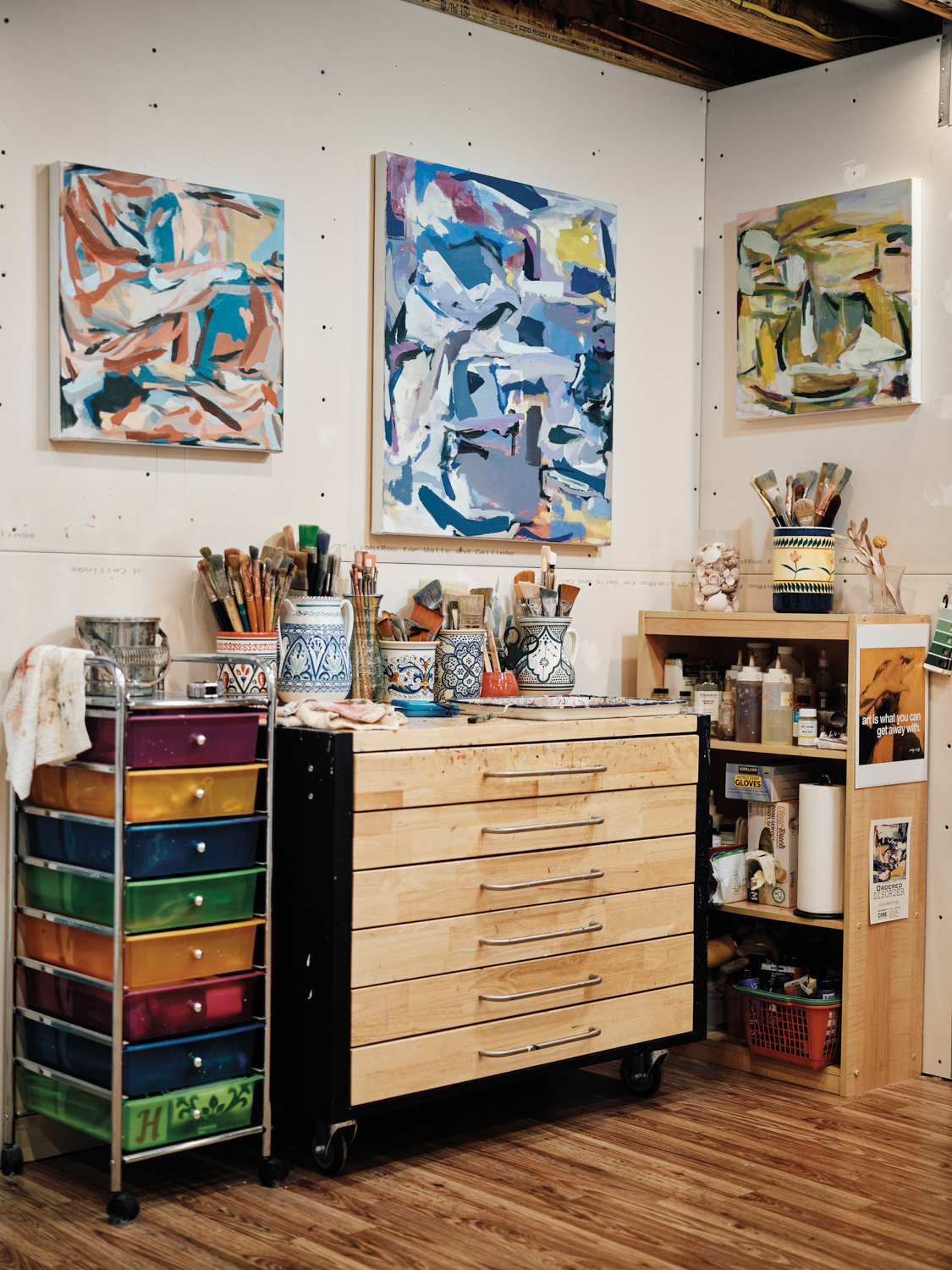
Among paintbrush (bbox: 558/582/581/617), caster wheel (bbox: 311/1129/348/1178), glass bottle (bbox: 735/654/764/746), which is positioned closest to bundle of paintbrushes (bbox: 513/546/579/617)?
paintbrush (bbox: 558/582/581/617)

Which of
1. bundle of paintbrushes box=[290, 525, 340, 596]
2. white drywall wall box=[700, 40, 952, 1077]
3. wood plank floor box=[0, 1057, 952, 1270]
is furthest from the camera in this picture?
white drywall wall box=[700, 40, 952, 1077]

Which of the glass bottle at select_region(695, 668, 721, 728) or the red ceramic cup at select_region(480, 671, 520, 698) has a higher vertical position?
the red ceramic cup at select_region(480, 671, 520, 698)

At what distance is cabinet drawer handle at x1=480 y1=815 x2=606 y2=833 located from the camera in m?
2.83

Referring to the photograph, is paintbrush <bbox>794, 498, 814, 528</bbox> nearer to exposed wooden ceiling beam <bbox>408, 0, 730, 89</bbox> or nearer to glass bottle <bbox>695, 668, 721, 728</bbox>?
glass bottle <bbox>695, 668, 721, 728</bbox>

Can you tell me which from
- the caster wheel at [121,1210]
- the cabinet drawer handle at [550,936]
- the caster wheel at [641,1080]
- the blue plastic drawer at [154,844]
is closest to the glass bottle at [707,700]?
the cabinet drawer handle at [550,936]

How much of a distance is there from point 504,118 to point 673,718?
1595 millimetres

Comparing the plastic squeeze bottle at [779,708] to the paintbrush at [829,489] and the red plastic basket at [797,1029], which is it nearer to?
the paintbrush at [829,489]

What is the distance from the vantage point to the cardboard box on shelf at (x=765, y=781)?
11.5 ft

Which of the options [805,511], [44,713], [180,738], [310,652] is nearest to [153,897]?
[180,738]

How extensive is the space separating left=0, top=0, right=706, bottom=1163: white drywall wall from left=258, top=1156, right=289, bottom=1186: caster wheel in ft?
3.51

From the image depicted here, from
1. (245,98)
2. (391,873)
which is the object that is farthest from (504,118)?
(391,873)

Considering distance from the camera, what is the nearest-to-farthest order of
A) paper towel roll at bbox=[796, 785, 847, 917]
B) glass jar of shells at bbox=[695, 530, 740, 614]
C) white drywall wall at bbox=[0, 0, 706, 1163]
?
1. white drywall wall at bbox=[0, 0, 706, 1163]
2. paper towel roll at bbox=[796, 785, 847, 917]
3. glass jar of shells at bbox=[695, 530, 740, 614]

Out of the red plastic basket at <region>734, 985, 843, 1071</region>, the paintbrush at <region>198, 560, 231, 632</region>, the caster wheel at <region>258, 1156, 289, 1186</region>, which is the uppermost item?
the paintbrush at <region>198, 560, 231, 632</region>

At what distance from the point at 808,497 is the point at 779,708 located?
58cm
